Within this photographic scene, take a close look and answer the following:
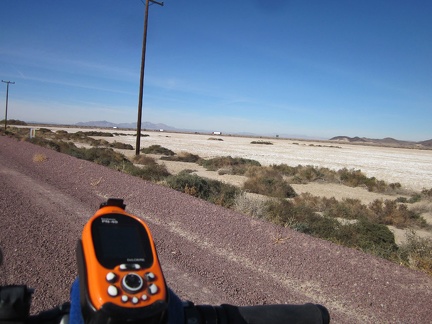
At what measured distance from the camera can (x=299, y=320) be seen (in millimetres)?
1378

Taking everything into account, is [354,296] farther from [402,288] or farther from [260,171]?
[260,171]

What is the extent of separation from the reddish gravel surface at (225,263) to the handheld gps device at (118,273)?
10.6 ft

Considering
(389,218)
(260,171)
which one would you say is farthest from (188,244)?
(260,171)

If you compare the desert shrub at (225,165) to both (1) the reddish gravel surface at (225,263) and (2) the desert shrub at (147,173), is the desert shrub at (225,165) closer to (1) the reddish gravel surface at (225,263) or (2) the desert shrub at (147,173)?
(2) the desert shrub at (147,173)

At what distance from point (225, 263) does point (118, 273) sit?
15.9 ft

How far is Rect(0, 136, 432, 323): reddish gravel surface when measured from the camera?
459 cm

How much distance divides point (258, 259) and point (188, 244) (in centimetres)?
132

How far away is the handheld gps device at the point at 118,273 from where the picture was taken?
1.06 meters

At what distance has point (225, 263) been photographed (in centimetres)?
579

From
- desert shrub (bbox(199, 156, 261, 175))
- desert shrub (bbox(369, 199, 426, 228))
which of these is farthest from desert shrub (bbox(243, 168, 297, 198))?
desert shrub (bbox(199, 156, 261, 175))

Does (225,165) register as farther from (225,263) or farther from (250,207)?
(225,263)

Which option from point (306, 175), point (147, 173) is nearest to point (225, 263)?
point (147, 173)

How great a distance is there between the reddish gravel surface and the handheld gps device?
322 cm

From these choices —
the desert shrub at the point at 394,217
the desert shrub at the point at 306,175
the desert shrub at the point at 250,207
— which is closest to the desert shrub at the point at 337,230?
the desert shrub at the point at 250,207
